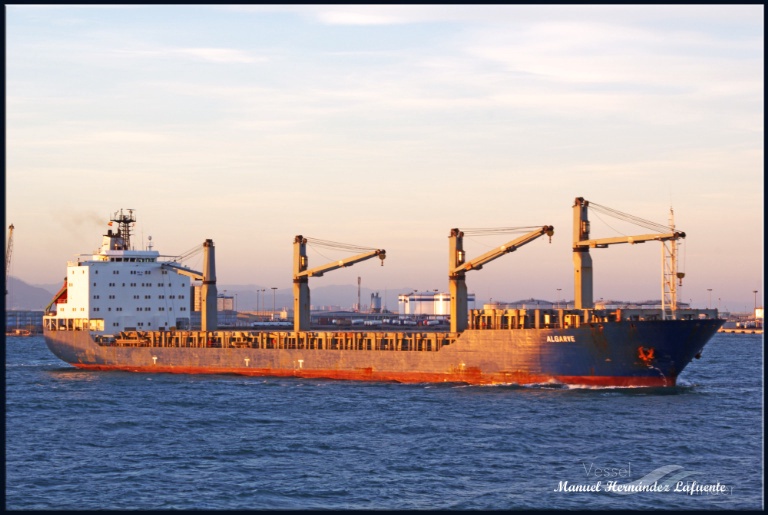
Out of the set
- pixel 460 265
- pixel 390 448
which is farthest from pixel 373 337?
pixel 390 448

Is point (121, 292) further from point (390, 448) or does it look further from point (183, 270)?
point (390, 448)

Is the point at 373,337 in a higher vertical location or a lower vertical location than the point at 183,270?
lower

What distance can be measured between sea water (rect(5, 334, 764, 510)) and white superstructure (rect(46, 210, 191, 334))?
20164 mm

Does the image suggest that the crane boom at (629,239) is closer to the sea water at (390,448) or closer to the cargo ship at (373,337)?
the cargo ship at (373,337)

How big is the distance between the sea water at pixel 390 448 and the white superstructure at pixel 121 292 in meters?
20.2

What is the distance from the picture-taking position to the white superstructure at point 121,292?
7350 cm

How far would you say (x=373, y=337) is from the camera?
199 ft

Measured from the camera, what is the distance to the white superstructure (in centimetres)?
7350

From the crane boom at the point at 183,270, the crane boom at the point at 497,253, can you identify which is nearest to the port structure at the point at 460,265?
the crane boom at the point at 497,253

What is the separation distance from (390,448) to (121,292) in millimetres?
45125

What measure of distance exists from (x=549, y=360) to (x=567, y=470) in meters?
20.4

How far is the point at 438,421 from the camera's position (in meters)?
40.1

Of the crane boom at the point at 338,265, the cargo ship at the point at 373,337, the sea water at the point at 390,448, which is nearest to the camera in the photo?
the sea water at the point at 390,448

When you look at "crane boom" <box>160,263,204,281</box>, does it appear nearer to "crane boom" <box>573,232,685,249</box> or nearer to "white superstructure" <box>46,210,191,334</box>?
"white superstructure" <box>46,210,191,334</box>
